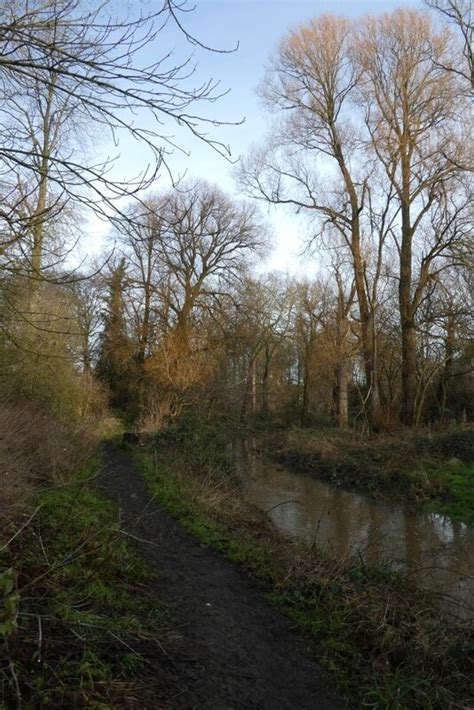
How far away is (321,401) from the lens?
41.2 m

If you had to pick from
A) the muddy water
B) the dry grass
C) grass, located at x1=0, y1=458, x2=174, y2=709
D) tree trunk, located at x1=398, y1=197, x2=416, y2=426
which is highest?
tree trunk, located at x1=398, y1=197, x2=416, y2=426

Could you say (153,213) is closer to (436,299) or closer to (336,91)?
(336,91)

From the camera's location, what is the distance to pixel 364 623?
5.37 m

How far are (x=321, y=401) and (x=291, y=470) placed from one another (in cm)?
2103

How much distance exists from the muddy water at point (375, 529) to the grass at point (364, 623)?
77 cm

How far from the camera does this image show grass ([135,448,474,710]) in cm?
441

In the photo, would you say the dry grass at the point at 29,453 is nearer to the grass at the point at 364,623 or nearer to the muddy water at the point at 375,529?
the grass at the point at 364,623

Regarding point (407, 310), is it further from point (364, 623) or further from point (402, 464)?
point (364, 623)

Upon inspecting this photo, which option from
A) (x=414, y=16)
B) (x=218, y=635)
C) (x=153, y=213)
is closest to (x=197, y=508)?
(x=218, y=635)

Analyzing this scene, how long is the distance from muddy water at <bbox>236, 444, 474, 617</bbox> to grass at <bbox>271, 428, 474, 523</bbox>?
71 cm

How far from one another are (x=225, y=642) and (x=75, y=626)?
1.65m

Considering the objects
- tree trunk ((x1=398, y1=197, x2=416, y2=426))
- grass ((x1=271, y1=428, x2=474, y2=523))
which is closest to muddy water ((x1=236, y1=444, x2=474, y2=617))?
grass ((x1=271, y1=428, x2=474, y2=523))

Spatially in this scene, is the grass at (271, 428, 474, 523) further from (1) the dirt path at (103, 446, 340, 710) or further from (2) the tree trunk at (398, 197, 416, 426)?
(1) the dirt path at (103, 446, 340, 710)

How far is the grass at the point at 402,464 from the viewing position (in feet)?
48.0
